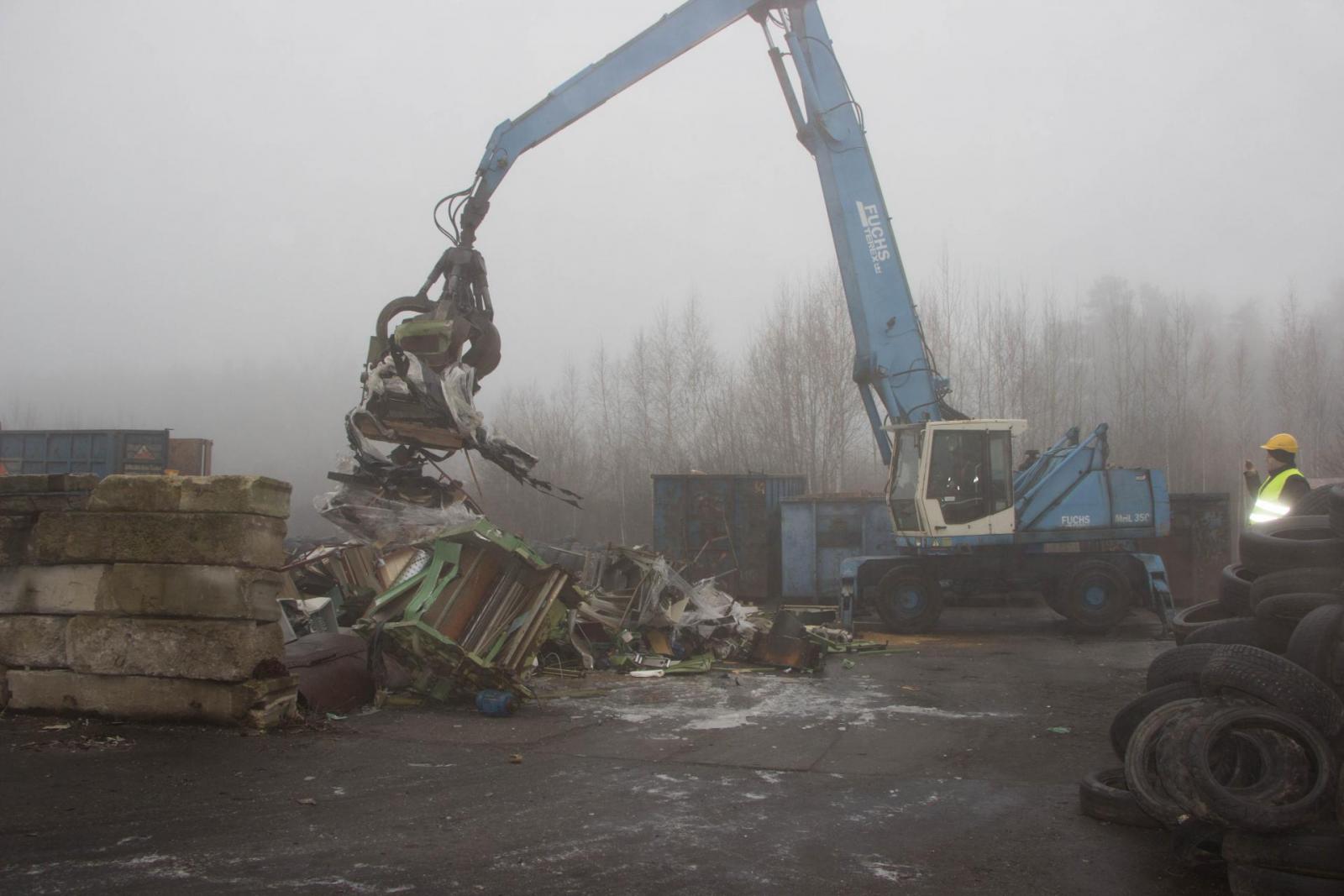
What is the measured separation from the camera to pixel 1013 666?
976cm

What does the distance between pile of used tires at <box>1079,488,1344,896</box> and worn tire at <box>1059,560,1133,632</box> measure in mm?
7459

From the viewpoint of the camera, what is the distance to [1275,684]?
13.1 feet

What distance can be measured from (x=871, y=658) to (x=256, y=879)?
7801 mm

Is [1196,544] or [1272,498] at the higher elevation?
[1272,498]

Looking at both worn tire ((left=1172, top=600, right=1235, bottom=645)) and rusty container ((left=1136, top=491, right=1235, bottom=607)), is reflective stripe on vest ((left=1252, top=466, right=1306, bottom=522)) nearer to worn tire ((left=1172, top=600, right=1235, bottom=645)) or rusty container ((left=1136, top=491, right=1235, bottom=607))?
worn tire ((left=1172, top=600, right=1235, bottom=645))

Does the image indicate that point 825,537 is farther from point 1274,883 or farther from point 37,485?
point 1274,883

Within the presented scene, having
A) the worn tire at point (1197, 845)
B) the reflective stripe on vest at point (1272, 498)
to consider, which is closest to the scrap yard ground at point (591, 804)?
the worn tire at point (1197, 845)

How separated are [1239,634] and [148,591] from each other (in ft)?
20.9

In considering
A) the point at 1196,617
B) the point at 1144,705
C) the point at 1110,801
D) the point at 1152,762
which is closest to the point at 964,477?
the point at 1196,617

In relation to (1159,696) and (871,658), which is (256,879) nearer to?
(1159,696)

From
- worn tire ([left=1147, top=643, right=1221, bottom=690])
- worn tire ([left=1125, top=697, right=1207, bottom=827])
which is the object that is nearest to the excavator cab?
worn tire ([left=1147, top=643, right=1221, bottom=690])

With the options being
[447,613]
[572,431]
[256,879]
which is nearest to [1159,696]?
[256,879]

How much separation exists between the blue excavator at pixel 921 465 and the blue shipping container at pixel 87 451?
11.5 m

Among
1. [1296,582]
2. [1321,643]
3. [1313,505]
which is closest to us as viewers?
[1321,643]
